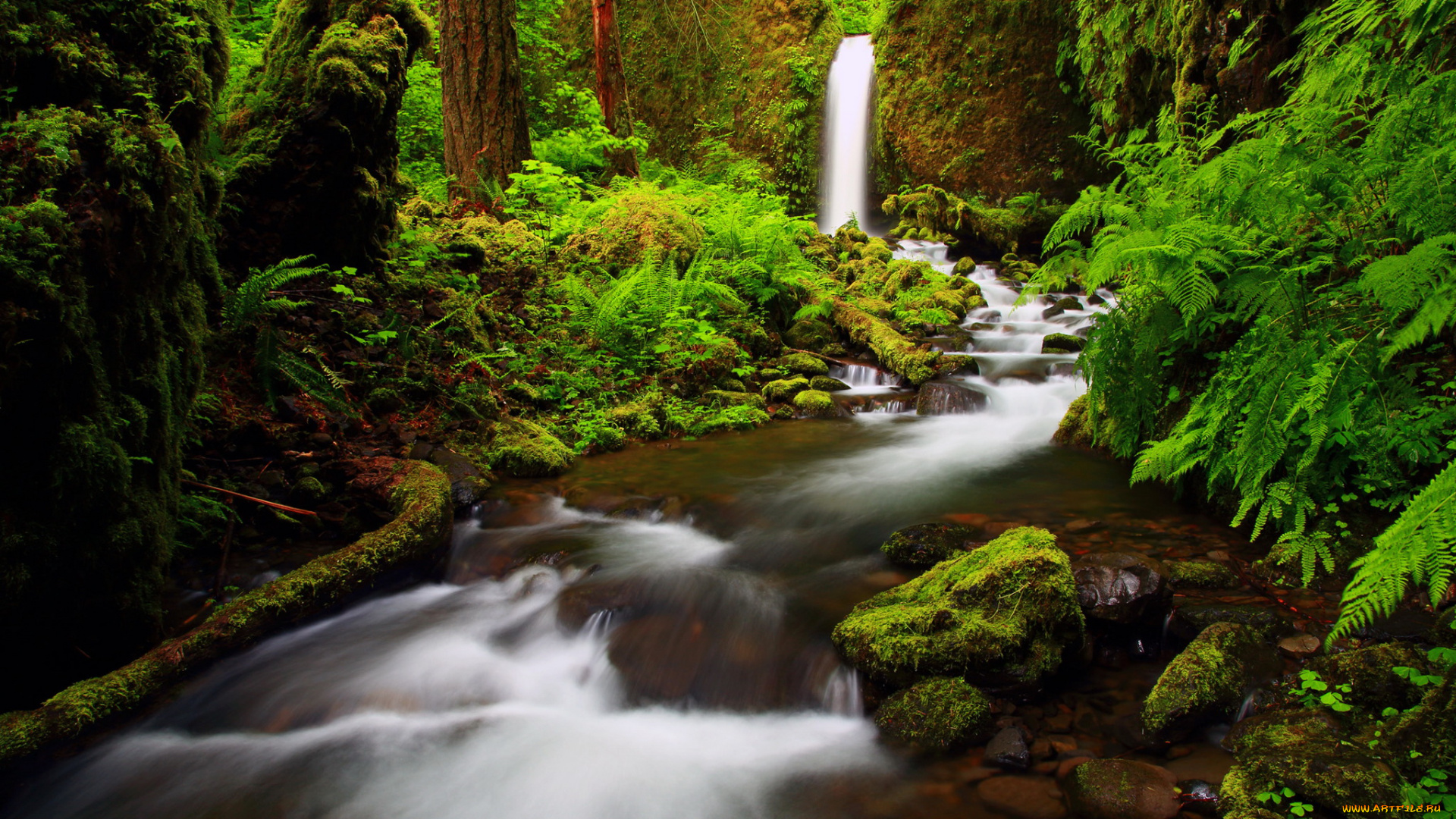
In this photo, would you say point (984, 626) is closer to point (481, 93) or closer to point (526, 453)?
point (526, 453)

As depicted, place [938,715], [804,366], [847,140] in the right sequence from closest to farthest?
[938,715] → [804,366] → [847,140]

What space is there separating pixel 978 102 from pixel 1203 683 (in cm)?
1459

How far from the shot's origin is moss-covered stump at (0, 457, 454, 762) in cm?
265

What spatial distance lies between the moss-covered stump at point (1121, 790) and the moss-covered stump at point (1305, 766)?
0.54 feet

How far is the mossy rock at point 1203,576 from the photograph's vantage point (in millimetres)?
3570

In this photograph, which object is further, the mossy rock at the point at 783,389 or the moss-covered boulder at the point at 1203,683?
the mossy rock at the point at 783,389

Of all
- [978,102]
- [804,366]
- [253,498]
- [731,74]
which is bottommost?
[253,498]

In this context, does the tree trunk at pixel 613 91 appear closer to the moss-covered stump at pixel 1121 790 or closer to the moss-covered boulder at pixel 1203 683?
the moss-covered boulder at pixel 1203 683

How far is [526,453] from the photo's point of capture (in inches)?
231

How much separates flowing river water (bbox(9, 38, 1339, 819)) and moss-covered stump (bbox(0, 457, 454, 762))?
0.14 metres

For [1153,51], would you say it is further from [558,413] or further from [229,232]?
[229,232]

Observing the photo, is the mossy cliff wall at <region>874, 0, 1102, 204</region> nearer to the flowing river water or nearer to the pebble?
the flowing river water

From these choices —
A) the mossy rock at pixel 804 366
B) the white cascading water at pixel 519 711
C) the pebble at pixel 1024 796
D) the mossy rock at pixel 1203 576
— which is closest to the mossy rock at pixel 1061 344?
the mossy rock at pixel 804 366

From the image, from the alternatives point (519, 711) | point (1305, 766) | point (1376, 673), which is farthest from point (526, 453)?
point (1376, 673)
